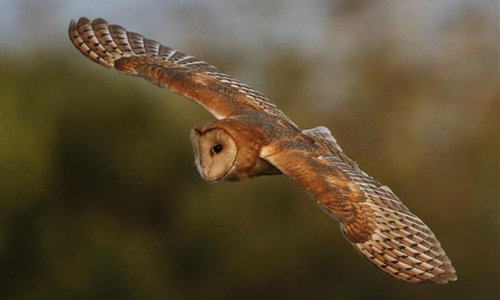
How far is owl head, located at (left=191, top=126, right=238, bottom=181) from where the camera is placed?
720 cm

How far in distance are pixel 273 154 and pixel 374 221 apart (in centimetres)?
83

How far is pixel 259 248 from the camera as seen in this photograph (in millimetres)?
20766

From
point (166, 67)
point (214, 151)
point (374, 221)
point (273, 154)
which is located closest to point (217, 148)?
point (214, 151)

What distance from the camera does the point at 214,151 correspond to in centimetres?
725

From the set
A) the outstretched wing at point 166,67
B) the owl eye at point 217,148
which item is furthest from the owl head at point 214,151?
the outstretched wing at point 166,67

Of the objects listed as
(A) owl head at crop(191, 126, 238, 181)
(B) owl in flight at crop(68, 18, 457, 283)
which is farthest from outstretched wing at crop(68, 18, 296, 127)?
(A) owl head at crop(191, 126, 238, 181)

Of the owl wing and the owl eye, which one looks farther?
the owl eye

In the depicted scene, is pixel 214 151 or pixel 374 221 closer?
pixel 374 221

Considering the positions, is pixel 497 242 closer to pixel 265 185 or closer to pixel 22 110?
pixel 265 185

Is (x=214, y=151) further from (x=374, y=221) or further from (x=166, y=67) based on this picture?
(x=374, y=221)

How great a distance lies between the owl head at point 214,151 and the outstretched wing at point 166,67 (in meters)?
0.35

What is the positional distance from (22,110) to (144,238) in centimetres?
331

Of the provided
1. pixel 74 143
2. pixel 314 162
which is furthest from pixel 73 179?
pixel 314 162

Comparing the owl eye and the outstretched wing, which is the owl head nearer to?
the owl eye
